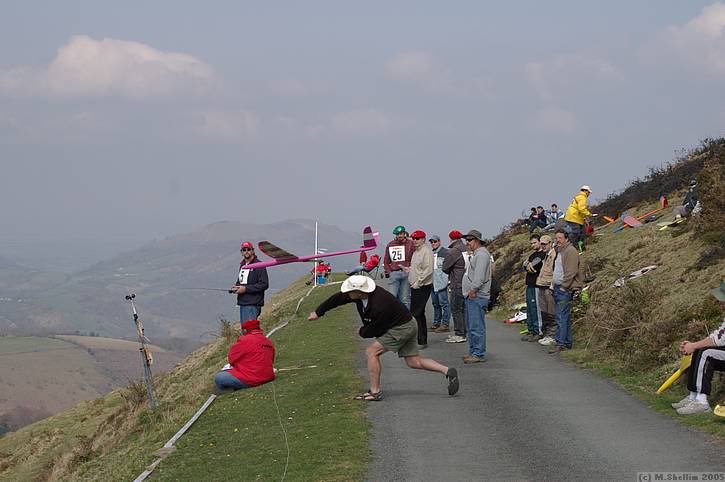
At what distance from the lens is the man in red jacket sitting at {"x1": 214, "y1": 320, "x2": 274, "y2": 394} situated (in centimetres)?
1446

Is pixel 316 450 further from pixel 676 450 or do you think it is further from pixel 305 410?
pixel 676 450

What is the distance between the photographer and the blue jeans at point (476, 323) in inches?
587

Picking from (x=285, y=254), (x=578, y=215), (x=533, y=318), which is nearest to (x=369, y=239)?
(x=285, y=254)

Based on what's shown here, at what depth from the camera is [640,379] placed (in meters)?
13.3

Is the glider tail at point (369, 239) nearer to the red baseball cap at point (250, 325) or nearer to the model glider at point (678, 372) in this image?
the red baseball cap at point (250, 325)

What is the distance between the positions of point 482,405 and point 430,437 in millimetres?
1888

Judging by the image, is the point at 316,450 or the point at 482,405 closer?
the point at 316,450

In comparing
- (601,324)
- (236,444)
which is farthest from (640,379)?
(236,444)

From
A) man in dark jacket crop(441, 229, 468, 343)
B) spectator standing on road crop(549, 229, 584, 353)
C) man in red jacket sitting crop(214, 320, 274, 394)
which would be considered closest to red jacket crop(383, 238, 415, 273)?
man in dark jacket crop(441, 229, 468, 343)

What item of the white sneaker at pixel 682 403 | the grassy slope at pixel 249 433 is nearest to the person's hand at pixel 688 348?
the white sneaker at pixel 682 403

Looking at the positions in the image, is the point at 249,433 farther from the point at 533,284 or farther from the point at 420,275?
the point at 533,284

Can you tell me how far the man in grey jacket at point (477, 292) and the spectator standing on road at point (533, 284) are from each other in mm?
2952

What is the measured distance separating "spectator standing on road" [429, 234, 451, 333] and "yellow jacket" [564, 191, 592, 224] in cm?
552

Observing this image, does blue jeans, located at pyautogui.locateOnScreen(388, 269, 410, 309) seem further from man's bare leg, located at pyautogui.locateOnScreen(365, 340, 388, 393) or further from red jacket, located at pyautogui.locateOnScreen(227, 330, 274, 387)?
man's bare leg, located at pyautogui.locateOnScreen(365, 340, 388, 393)
